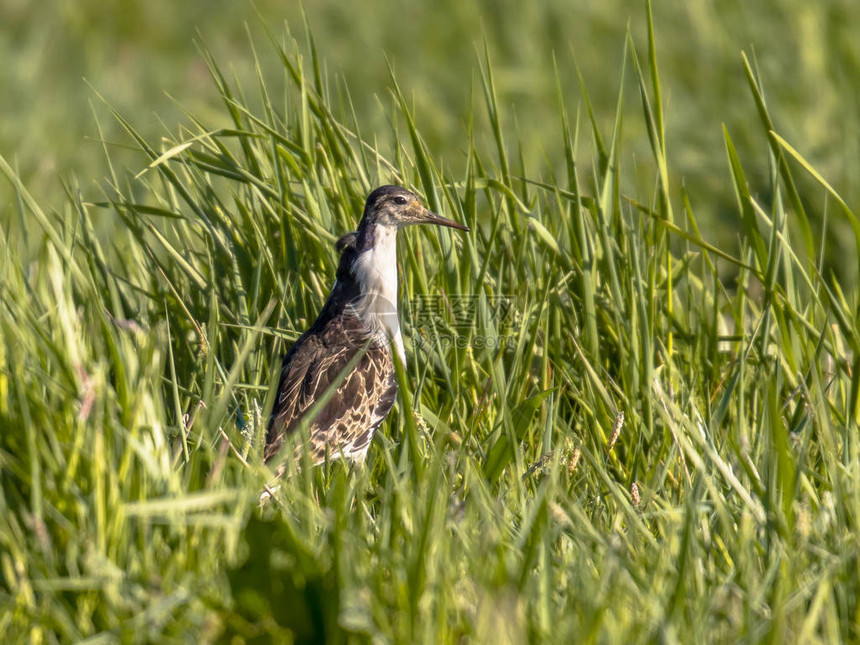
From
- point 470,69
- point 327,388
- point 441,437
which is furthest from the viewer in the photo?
point 470,69

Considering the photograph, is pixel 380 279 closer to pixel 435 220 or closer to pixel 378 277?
pixel 378 277

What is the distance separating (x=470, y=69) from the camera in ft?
32.7

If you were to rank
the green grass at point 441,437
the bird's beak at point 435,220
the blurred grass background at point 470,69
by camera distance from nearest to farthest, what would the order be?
the green grass at point 441,437 → the bird's beak at point 435,220 → the blurred grass background at point 470,69

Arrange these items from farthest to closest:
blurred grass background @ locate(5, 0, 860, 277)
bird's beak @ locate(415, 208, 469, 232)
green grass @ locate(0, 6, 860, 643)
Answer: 1. blurred grass background @ locate(5, 0, 860, 277)
2. bird's beak @ locate(415, 208, 469, 232)
3. green grass @ locate(0, 6, 860, 643)

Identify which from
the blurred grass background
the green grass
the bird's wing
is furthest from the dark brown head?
the blurred grass background

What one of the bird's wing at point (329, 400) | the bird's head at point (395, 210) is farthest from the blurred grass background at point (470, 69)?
the bird's wing at point (329, 400)

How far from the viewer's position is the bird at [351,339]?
14.6 feet

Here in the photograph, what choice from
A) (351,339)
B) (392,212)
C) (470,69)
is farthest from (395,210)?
(470,69)

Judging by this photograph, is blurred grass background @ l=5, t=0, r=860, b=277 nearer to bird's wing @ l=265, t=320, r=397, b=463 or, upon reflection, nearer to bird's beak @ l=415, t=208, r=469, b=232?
bird's beak @ l=415, t=208, r=469, b=232

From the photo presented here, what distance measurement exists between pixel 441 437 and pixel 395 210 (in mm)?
1508

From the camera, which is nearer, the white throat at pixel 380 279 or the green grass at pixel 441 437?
the green grass at pixel 441 437

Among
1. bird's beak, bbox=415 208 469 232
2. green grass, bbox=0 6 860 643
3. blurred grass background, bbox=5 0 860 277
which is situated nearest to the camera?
green grass, bbox=0 6 860 643

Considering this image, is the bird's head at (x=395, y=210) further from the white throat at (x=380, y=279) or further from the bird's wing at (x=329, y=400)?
the bird's wing at (x=329, y=400)

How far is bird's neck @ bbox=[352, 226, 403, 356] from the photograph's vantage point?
447cm
